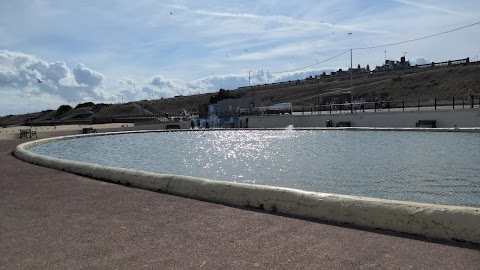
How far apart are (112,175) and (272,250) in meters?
5.82

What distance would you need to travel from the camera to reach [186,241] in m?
4.94

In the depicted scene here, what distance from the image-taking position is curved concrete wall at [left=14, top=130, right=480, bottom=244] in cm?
473

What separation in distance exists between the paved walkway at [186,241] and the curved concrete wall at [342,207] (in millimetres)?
226

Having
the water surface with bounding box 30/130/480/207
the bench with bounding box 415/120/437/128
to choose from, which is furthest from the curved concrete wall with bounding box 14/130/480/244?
the bench with bounding box 415/120/437/128

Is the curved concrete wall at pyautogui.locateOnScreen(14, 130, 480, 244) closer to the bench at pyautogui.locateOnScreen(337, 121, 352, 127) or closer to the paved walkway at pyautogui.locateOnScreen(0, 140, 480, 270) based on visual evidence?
the paved walkway at pyautogui.locateOnScreen(0, 140, 480, 270)

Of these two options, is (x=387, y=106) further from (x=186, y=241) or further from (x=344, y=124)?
(x=186, y=241)

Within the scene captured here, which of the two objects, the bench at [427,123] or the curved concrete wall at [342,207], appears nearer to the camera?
the curved concrete wall at [342,207]

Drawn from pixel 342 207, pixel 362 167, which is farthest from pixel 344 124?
pixel 342 207

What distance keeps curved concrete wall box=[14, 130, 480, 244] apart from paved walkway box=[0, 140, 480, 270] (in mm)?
226

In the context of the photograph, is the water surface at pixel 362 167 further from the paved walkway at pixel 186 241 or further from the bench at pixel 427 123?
the bench at pixel 427 123

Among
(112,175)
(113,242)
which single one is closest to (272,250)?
(113,242)

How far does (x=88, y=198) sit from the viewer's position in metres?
7.57

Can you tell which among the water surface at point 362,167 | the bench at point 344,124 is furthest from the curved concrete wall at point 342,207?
the bench at point 344,124

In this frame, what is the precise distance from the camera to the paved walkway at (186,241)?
422 cm
